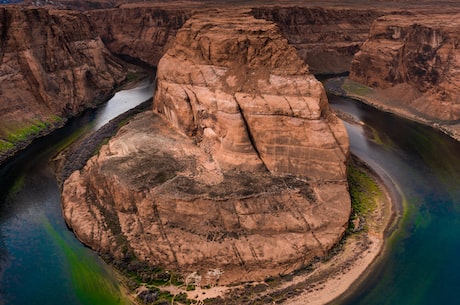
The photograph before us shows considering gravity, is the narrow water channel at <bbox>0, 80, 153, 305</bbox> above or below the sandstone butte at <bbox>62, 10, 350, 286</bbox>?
below

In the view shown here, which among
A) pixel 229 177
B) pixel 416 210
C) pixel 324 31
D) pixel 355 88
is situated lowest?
pixel 416 210

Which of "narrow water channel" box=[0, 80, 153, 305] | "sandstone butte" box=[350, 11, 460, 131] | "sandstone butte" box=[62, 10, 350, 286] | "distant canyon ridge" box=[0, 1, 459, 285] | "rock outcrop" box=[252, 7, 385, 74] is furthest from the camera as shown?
"rock outcrop" box=[252, 7, 385, 74]

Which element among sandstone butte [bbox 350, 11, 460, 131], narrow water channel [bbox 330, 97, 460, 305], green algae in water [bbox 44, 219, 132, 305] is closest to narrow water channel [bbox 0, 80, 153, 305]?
Answer: green algae in water [bbox 44, 219, 132, 305]

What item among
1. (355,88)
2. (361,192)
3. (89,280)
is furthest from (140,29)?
(89,280)

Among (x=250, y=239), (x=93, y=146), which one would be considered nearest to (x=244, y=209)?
(x=250, y=239)

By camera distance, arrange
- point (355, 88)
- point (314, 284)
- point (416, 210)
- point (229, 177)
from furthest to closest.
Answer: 1. point (355, 88)
2. point (416, 210)
3. point (229, 177)
4. point (314, 284)

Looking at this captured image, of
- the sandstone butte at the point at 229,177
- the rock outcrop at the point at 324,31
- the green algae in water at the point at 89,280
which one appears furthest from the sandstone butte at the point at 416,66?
the green algae in water at the point at 89,280

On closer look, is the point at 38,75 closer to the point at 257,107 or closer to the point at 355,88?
the point at 257,107

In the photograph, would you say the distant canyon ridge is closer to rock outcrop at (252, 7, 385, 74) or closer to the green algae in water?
the green algae in water
